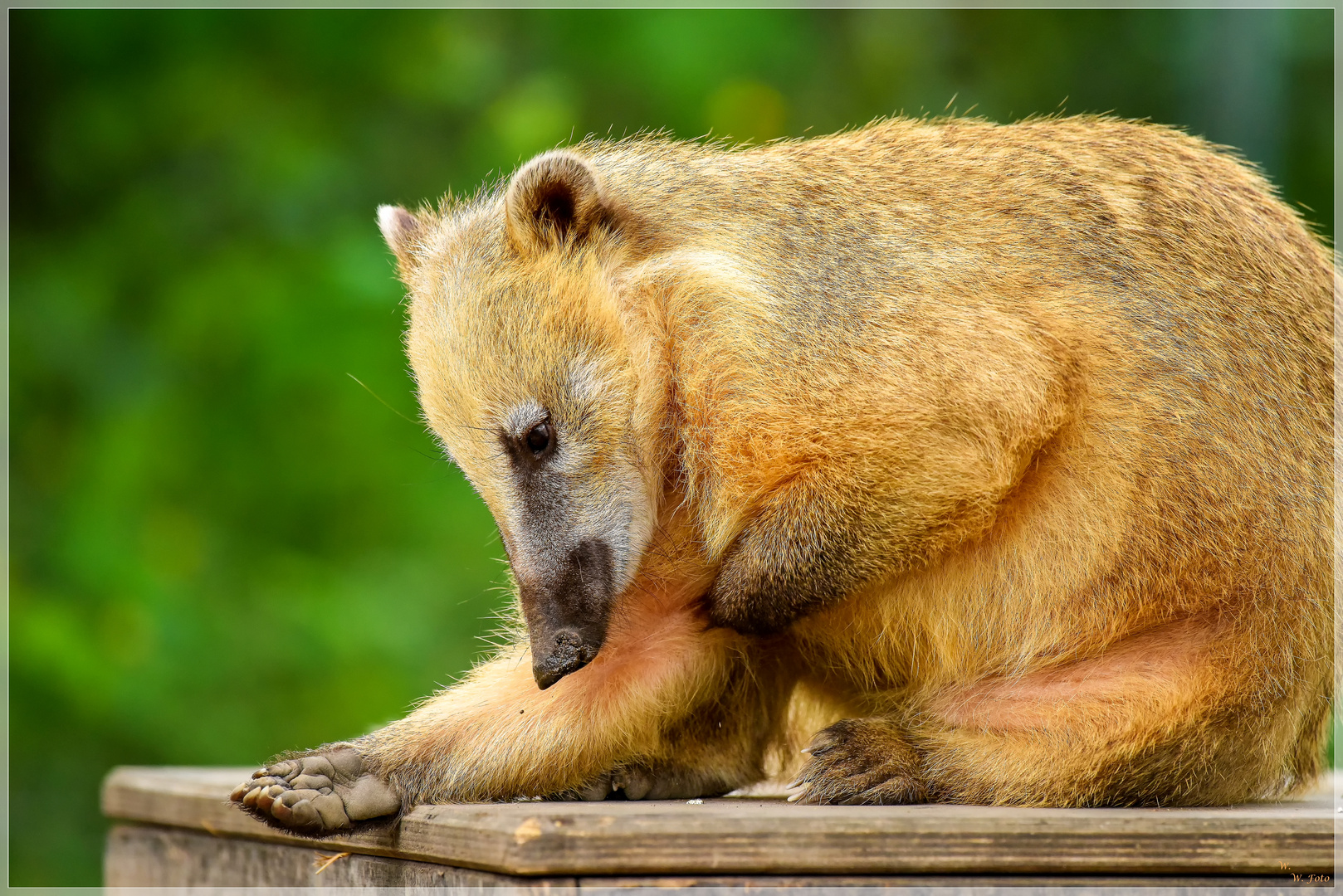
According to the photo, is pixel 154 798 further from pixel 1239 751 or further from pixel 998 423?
pixel 1239 751

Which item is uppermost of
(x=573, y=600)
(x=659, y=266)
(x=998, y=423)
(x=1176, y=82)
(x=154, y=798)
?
(x=1176, y=82)

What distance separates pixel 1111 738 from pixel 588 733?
1.31 meters

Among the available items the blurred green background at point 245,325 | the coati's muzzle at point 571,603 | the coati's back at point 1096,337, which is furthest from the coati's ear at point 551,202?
the blurred green background at point 245,325

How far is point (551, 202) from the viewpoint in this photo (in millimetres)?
3949

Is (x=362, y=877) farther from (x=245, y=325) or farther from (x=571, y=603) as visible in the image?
(x=245, y=325)

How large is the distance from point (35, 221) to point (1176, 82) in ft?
22.3

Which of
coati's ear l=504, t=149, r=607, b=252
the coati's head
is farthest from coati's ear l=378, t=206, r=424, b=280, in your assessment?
coati's ear l=504, t=149, r=607, b=252

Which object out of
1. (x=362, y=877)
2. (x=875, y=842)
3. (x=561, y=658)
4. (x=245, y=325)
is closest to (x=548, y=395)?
(x=561, y=658)

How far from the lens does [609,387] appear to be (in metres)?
3.72

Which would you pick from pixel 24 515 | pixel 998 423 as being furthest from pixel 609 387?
pixel 24 515

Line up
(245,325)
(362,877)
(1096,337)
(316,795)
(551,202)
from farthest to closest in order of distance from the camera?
(245,325) → (551,202) → (1096,337) → (362,877) → (316,795)

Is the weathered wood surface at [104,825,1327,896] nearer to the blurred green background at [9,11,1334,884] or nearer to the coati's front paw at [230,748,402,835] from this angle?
the coati's front paw at [230,748,402,835]

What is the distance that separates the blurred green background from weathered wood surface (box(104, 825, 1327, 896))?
244 cm

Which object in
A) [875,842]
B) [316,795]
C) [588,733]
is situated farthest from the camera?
[588,733]
